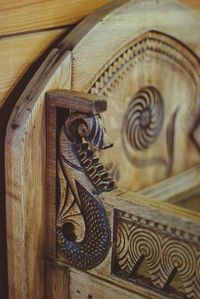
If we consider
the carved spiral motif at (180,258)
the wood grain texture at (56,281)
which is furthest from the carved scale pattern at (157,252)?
the wood grain texture at (56,281)

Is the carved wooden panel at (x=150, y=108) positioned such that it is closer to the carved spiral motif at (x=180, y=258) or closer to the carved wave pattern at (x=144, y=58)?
the carved wave pattern at (x=144, y=58)

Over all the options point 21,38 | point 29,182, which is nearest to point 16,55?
point 21,38

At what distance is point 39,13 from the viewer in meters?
1.02

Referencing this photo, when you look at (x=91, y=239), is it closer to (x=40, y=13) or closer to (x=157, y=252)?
(x=157, y=252)

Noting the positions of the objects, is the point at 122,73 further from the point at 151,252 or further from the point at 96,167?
the point at 151,252

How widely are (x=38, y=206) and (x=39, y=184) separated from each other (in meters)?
0.04

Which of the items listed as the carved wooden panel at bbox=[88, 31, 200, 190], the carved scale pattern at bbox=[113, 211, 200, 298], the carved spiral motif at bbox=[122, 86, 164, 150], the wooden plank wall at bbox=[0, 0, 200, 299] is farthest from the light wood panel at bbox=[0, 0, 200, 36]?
the carved scale pattern at bbox=[113, 211, 200, 298]

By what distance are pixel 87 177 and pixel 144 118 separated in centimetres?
37

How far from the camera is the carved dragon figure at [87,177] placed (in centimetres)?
95

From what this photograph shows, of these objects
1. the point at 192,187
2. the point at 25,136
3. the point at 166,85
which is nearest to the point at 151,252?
the point at 25,136

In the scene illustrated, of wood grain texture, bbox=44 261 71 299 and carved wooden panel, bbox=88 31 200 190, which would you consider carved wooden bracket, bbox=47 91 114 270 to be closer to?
wood grain texture, bbox=44 261 71 299

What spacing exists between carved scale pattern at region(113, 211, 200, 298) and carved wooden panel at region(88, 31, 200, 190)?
270mm

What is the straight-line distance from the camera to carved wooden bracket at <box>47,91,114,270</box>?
95cm

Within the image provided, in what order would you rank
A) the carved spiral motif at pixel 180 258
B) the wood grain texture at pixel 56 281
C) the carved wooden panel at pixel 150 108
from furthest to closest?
the carved wooden panel at pixel 150 108
the wood grain texture at pixel 56 281
the carved spiral motif at pixel 180 258
